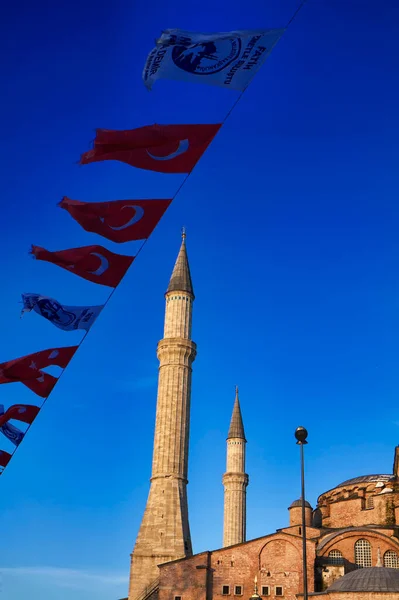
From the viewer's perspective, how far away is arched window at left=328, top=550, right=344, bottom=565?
35.5m

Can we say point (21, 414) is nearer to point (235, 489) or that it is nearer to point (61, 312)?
point (61, 312)

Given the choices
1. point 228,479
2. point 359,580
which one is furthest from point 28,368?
point 228,479

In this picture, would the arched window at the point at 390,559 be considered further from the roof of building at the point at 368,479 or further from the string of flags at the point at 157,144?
the string of flags at the point at 157,144

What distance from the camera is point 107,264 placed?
1140cm

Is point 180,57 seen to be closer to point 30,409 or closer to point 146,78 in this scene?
point 146,78

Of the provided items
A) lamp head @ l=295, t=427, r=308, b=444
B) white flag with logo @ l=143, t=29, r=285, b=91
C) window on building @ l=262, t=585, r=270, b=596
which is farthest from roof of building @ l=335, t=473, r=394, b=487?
white flag with logo @ l=143, t=29, r=285, b=91

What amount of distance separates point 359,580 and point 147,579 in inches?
390

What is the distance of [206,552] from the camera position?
34.0 m

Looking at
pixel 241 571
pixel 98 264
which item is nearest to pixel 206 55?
pixel 98 264

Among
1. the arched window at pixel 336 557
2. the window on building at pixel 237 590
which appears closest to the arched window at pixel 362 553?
the arched window at pixel 336 557

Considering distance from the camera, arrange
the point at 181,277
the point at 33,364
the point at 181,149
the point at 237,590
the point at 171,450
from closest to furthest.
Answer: the point at 181,149 → the point at 33,364 → the point at 237,590 → the point at 171,450 → the point at 181,277

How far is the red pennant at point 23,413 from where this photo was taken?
16281mm

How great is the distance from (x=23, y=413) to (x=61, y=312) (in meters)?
4.32

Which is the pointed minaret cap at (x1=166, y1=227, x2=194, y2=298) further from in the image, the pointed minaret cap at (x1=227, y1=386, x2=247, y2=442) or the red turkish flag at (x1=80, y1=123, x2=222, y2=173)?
the red turkish flag at (x1=80, y1=123, x2=222, y2=173)
